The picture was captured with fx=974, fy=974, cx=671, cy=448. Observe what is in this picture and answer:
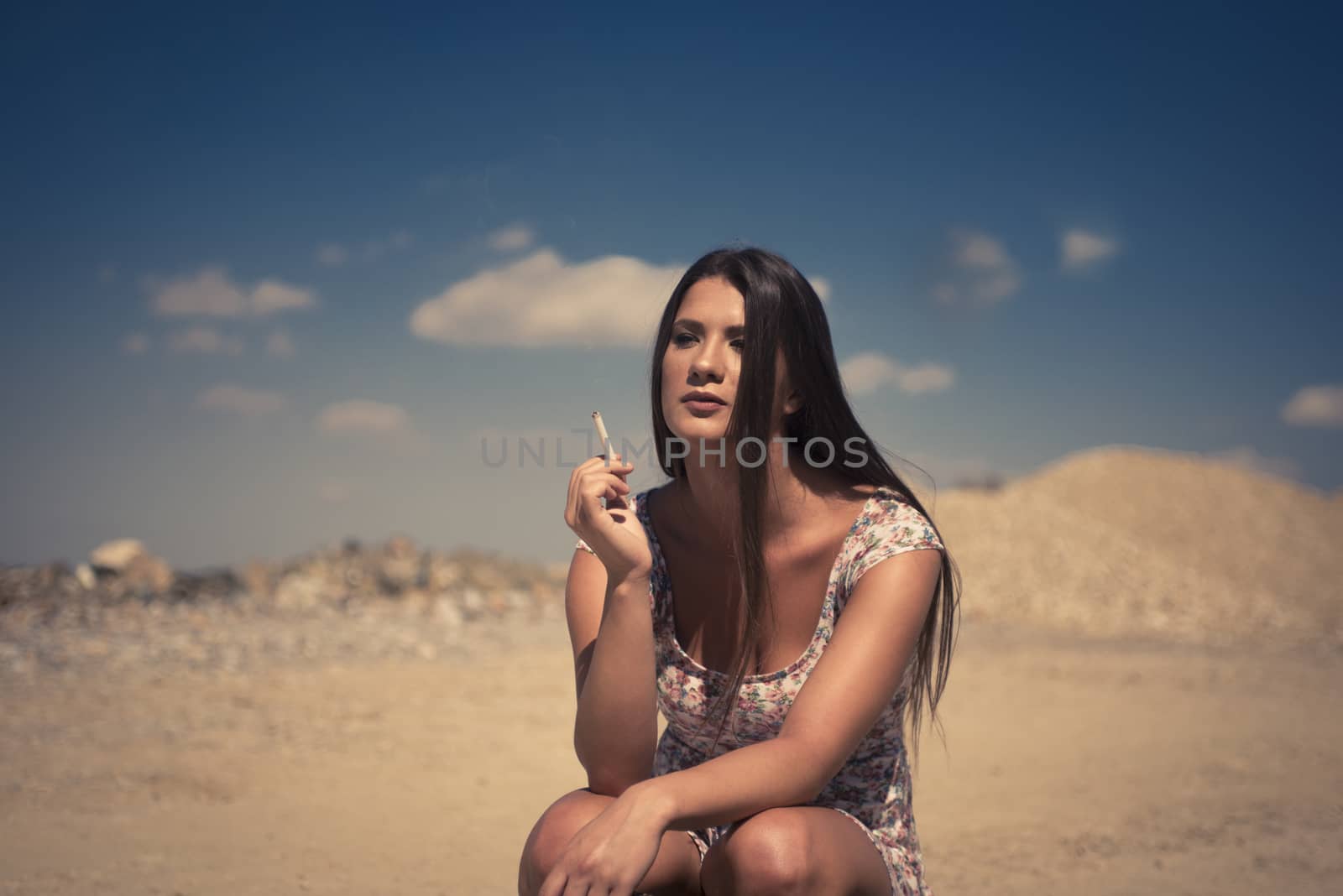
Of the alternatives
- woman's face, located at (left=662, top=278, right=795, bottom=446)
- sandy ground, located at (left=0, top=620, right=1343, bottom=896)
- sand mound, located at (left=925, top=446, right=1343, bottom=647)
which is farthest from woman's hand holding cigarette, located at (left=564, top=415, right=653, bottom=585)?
sand mound, located at (left=925, top=446, right=1343, bottom=647)

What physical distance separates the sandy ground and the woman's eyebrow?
2.39 metres

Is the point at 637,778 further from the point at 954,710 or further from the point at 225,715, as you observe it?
the point at 954,710

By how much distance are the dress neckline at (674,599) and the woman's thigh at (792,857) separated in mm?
377

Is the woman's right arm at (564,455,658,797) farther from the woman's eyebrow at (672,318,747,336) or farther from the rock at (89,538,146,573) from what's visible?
the rock at (89,538,146,573)

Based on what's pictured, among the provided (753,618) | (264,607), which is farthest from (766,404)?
(264,607)

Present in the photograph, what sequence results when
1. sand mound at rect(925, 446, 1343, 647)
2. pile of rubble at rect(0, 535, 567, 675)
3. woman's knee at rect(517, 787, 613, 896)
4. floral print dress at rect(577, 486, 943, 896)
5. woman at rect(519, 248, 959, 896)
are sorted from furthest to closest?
sand mound at rect(925, 446, 1343, 647), pile of rubble at rect(0, 535, 567, 675), floral print dress at rect(577, 486, 943, 896), woman's knee at rect(517, 787, 613, 896), woman at rect(519, 248, 959, 896)

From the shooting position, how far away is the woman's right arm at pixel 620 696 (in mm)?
2205

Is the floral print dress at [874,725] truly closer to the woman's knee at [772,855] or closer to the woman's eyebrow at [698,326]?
the woman's knee at [772,855]

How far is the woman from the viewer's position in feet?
6.49

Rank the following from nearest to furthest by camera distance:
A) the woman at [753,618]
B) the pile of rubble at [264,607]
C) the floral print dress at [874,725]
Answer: the woman at [753,618] < the floral print dress at [874,725] < the pile of rubble at [264,607]

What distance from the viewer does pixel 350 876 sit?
375 cm

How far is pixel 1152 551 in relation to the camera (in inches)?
603

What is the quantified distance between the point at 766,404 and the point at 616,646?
0.67 m

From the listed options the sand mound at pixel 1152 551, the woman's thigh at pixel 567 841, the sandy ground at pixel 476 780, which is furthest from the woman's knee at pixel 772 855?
the sand mound at pixel 1152 551
